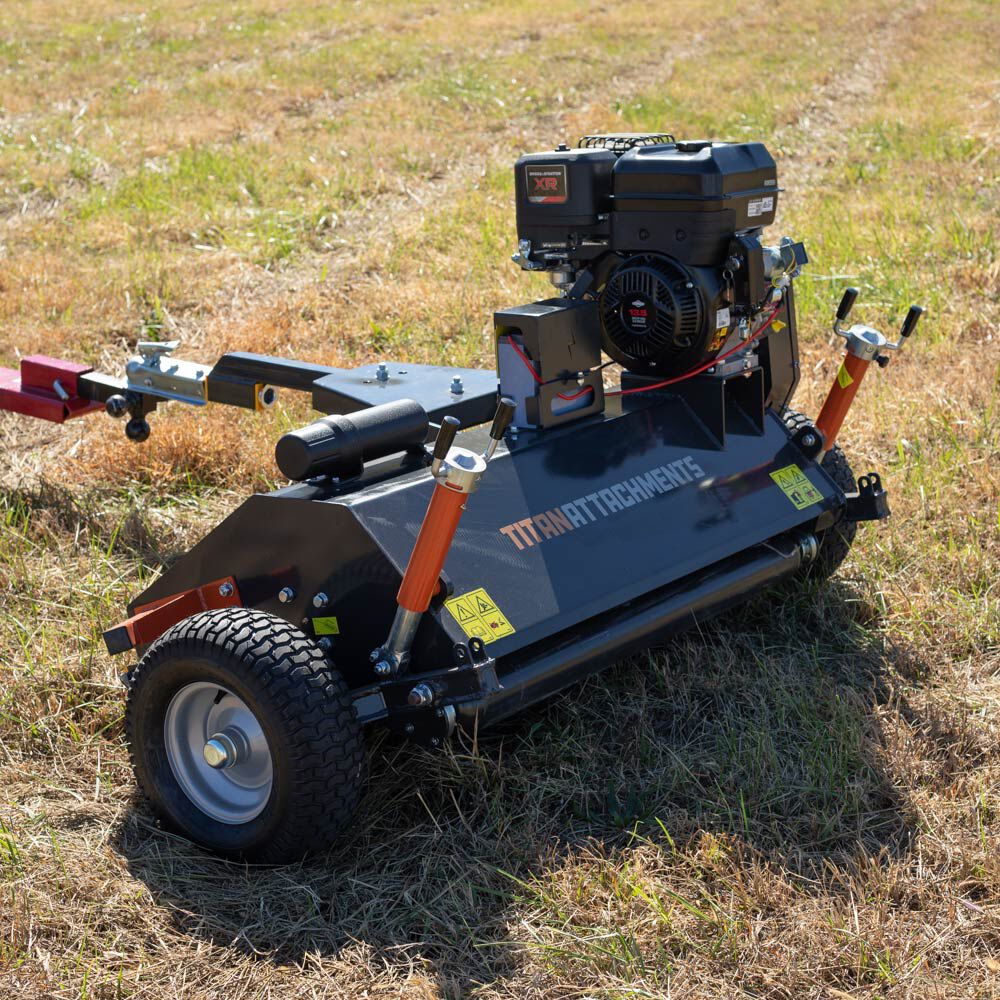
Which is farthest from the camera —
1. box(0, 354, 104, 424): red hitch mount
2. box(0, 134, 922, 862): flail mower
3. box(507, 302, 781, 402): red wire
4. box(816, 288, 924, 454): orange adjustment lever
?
box(0, 354, 104, 424): red hitch mount

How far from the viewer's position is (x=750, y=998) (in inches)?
103

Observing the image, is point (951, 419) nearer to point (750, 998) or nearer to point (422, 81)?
point (750, 998)

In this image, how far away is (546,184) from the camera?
3893 mm

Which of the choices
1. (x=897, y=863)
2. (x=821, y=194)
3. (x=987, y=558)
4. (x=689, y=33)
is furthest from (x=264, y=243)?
(x=689, y=33)

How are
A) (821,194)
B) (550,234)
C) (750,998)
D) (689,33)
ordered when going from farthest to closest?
(689,33)
(821,194)
(550,234)
(750,998)

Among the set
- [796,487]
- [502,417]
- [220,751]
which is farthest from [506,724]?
[796,487]

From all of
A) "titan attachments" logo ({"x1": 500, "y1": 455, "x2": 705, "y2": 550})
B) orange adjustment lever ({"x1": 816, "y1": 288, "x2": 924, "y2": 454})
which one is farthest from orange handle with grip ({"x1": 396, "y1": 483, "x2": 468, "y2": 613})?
orange adjustment lever ({"x1": 816, "y1": 288, "x2": 924, "y2": 454})

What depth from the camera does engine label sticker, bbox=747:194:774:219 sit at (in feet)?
12.5

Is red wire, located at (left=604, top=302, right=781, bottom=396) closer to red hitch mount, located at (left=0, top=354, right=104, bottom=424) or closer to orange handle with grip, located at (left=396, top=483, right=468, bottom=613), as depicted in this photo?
orange handle with grip, located at (left=396, top=483, right=468, bottom=613)

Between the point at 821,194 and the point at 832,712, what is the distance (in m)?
7.27

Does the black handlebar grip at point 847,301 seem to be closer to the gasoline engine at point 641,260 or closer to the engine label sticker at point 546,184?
the gasoline engine at point 641,260

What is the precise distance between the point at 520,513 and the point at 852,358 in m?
1.33

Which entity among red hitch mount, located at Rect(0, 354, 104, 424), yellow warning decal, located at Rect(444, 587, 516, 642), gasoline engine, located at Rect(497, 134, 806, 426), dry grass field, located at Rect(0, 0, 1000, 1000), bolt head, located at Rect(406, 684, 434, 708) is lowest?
dry grass field, located at Rect(0, 0, 1000, 1000)

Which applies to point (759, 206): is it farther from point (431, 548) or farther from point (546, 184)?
point (431, 548)
